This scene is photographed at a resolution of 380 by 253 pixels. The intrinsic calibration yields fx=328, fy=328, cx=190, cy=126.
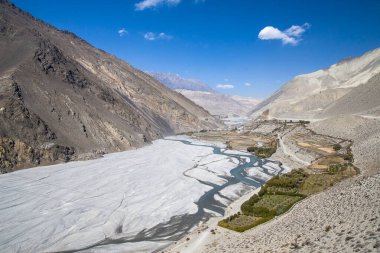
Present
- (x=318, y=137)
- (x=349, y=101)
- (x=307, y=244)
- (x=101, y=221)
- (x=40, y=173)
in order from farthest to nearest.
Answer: (x=349, y=101), (x=318, y=137), (x=40, y=173), (x=101, y=221), (x=307, y=244)

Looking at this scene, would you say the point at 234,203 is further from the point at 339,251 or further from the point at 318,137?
the point at 318,137

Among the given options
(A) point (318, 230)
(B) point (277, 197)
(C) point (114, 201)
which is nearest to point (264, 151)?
(B) point (277, 197)

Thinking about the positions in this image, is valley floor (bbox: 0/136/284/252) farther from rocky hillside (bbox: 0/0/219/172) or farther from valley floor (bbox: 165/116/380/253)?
rocky hillside (bbox: 0/0/219/172)

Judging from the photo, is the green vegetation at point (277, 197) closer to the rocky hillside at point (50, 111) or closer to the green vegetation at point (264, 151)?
the green vegetation at point (264, 151)

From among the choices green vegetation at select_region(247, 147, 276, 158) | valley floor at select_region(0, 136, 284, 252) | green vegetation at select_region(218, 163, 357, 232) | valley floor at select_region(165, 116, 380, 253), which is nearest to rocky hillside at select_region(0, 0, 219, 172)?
valley floor at select_region(0, 136, 284, 252)

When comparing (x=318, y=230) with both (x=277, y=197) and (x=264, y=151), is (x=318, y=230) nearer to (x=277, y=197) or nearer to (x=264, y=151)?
(x=277, y=197)

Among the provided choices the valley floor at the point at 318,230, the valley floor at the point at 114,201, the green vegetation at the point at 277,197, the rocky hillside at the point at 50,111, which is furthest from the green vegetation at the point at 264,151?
the valley floor at the point at 318,230

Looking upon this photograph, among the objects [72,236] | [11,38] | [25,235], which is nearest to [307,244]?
[72,236]

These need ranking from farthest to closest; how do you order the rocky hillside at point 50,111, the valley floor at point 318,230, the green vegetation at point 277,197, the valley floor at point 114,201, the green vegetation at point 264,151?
the green vegetation at point 264,151 → the rocky hillside at point 50,111 → the green vegetation at point 277,197 → the valley floor at point 114,201 → the valley floor at point 318,230

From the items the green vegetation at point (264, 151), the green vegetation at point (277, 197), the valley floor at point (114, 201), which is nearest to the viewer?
the valley floor at point (114, 201)
